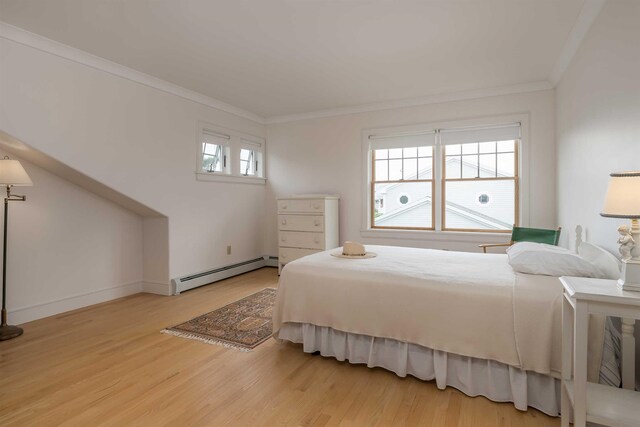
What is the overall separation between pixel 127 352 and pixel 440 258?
2.62 metres

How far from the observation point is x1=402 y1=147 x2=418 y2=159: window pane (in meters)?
4.90

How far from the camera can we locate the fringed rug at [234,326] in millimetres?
2777

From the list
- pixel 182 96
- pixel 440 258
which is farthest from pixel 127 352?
pixel 182 96

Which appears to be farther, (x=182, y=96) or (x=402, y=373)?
(x=182, y=96)

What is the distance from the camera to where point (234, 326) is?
10.1ft

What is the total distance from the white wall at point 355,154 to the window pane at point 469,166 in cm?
56

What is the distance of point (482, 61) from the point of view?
3512mm

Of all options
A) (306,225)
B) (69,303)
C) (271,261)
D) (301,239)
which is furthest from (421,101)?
(69,303)

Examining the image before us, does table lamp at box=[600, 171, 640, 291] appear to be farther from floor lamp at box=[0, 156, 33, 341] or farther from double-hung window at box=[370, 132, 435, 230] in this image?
floor lamp at box=[0, 156, 33, 341]

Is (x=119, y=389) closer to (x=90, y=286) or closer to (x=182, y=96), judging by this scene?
(x=90, y=286)

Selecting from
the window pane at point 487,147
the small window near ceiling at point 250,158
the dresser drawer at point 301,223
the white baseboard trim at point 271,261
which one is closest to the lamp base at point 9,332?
the dresser drawer at point 301,223

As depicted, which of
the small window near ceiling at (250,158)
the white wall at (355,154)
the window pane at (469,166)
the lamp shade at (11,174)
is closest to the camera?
the lamp shade at (11,174)

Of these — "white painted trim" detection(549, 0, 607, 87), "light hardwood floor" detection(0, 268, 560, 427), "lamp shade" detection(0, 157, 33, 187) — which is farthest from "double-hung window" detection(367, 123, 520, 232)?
"lamp shade" detection(0, 157, 33, 187)

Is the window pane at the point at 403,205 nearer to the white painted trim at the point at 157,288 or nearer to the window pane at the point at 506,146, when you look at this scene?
the window pane at the point at 506,146
